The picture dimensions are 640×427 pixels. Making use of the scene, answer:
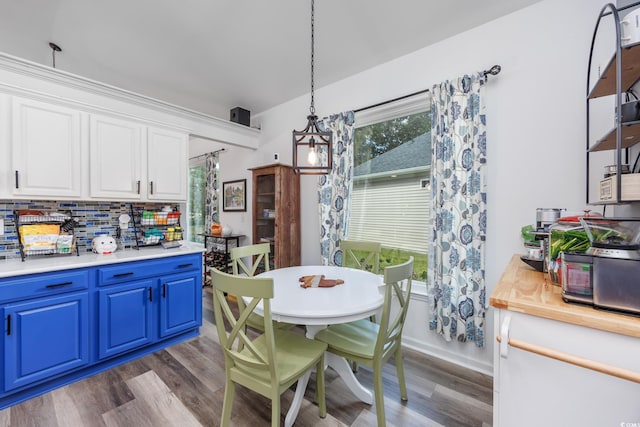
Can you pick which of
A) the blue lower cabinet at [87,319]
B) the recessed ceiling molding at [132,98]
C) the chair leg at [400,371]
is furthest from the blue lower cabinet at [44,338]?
the chair leg at [400,371]

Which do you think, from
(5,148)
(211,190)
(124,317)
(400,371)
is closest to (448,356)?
(400,371)

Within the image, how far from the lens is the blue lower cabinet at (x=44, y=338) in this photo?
5.90ft

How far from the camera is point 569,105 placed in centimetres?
185

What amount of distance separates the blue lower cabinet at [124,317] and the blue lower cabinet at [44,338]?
106mm

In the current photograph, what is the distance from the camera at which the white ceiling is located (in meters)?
1.98

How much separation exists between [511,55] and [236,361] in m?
2.91

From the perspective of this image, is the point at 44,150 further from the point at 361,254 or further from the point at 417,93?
the point at 417,93

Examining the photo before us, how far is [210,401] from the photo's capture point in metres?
1.84

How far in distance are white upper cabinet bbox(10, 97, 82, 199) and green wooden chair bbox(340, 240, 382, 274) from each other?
2.53 metres

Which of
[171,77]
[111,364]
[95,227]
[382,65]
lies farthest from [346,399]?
[171,77]

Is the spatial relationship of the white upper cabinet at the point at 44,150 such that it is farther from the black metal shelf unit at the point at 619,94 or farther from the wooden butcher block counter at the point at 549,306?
the black metal shelf unit at the point at 619,94

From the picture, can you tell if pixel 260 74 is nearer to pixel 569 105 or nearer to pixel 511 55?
pixel 511 55

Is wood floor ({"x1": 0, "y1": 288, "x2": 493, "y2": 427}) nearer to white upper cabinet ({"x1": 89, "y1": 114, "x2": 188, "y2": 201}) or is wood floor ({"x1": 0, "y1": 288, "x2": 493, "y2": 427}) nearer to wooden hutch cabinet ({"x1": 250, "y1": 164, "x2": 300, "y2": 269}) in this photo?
wooden hutch cabinet ({"x1": 250, "y1": 164, "x2": 300, "y2": 269})

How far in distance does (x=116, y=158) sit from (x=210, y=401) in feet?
7.69
